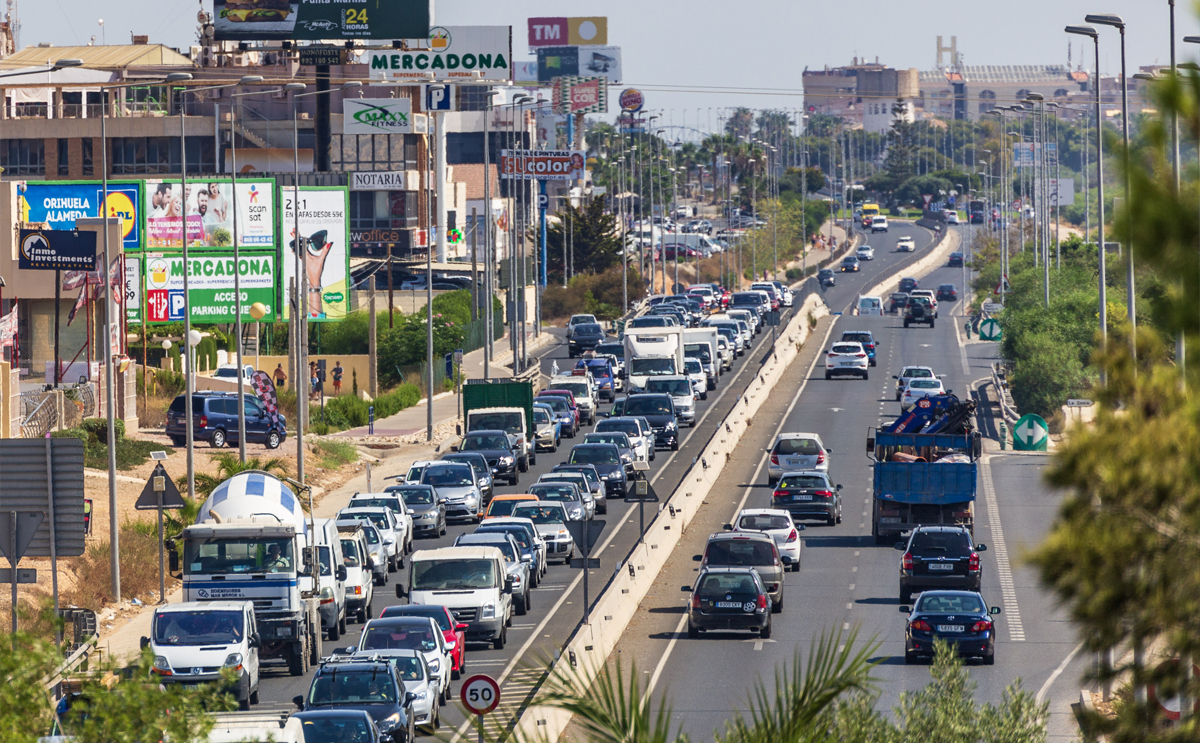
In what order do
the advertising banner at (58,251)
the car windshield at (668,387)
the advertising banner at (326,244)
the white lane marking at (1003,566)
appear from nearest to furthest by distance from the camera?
the white lane marking at (1003,566)
the advertising banner at (58,251)
the car windshield at (668,387)
the advertising banner at (326,244)

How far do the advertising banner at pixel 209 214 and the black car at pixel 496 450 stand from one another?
73.6 ft

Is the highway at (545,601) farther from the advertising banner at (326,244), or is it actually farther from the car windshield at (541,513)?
the advertising banner at (326,244)

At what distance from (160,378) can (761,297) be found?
44625 mm

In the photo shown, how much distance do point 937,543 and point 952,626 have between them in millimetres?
6017

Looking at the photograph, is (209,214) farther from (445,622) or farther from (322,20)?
(445,622)

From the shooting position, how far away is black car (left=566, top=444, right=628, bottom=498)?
158 ft

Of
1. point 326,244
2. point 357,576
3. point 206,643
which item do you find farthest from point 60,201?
point 206,643

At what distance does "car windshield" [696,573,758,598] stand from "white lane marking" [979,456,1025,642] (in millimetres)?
4543

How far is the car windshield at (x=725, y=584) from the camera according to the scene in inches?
1216

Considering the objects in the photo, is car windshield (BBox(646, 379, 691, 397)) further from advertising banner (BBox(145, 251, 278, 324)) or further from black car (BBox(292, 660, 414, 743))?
black car (BBox(292, 660, 414, 743))

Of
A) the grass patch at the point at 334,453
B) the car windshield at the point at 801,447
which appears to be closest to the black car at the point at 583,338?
the grass patch at the point at 334,453

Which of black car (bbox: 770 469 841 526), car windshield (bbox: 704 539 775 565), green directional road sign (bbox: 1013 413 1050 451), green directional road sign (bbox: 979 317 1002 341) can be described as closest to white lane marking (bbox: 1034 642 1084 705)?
car windshield (bbox: 704 539 775 565)

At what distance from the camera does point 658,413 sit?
190ft

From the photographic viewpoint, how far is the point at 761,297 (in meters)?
101
